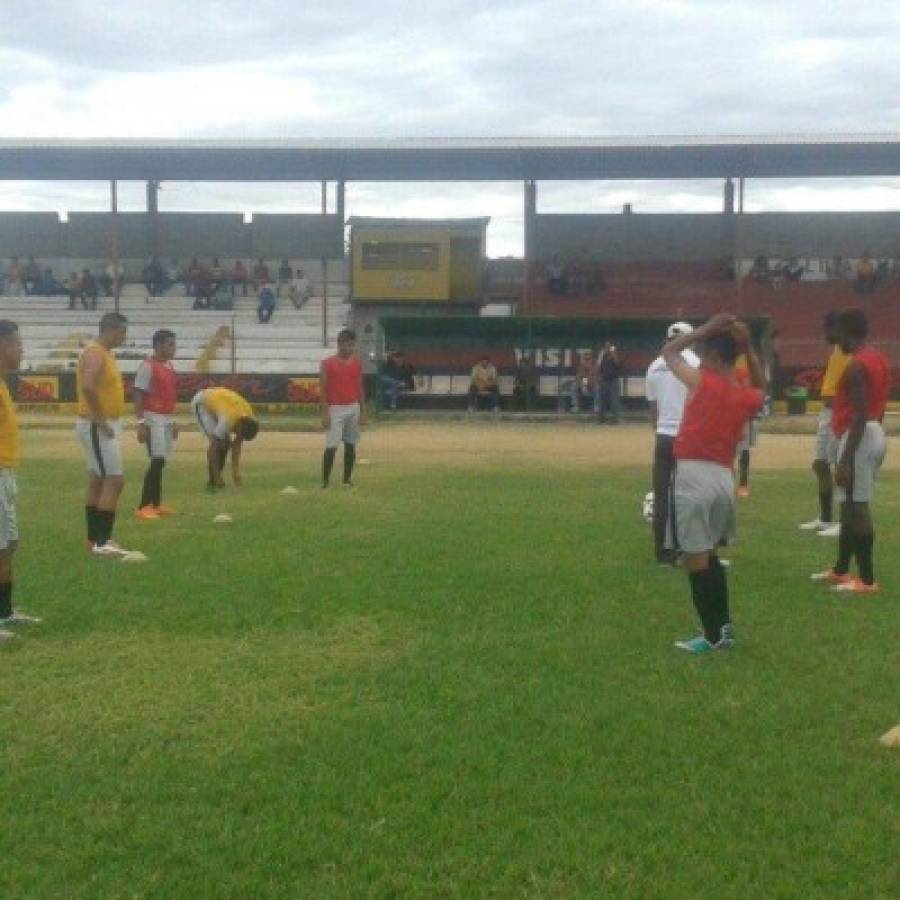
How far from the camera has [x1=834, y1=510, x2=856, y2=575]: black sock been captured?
29.9ft

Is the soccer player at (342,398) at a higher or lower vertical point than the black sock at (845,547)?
higher

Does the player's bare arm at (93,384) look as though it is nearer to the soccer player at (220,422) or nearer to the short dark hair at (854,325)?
the soccer player at (220,422)

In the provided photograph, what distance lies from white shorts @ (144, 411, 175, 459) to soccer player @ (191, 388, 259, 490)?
2312mm

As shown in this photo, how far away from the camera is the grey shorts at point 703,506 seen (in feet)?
23.5

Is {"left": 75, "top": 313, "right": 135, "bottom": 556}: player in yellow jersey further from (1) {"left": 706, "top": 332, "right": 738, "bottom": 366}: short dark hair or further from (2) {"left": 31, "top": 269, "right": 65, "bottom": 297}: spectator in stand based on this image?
(2) {"left": 31, "top": 269, "right": 65, "bottom": 297}: spectator in stand

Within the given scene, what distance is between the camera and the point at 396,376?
35.2m

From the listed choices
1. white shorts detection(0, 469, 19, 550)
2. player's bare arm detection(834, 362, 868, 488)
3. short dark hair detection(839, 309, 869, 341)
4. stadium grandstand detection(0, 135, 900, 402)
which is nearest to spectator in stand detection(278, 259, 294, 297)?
stadium grandstand detection(0, 135, 900, 402)

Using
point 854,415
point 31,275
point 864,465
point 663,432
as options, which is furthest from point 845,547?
point 31,275

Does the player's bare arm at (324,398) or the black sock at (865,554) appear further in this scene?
the player's bare arm at (324,398)

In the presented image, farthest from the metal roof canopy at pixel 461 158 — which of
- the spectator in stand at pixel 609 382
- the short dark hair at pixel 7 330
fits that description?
the short dark hair at pixel 7 330

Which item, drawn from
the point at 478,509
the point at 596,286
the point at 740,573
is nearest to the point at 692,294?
the point at 596,286

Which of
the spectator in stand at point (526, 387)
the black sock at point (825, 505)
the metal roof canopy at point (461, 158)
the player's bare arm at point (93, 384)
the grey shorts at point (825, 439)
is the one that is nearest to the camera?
the player's bare arm at point (93, 384)

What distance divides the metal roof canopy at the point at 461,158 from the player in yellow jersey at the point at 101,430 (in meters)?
32.9

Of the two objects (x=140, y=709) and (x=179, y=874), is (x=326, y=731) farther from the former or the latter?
(x=179, y=874)
